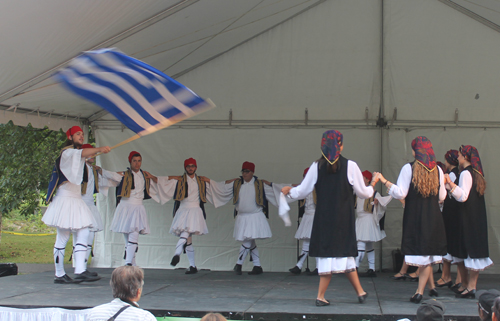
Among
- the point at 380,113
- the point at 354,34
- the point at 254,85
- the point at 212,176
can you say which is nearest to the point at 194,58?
the point at 254,85

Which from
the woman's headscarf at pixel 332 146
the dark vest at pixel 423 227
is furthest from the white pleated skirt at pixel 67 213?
the dark vest at pixel 423 227

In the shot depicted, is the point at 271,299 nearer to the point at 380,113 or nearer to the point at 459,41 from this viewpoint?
the point at 380,113

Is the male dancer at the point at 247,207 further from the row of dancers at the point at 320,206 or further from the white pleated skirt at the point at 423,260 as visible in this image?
the white pleated skirt at the point at 423,260

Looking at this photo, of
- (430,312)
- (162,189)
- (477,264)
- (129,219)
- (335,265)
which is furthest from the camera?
(162,189)

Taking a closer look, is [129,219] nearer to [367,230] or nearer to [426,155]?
[367,230]

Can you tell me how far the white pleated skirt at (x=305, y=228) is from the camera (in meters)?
7.20

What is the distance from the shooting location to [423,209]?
14.2ft

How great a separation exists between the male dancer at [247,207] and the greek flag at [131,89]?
317 centimetres

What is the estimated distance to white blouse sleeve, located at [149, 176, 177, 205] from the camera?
23.9 ft

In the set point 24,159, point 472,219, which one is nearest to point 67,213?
point 472,219

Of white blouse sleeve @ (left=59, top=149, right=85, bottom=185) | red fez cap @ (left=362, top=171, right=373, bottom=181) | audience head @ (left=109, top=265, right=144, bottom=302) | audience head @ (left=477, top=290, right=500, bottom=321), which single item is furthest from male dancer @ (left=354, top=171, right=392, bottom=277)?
audience head @ (left=109, top=265, right=144, bottom=302)

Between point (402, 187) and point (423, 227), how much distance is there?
0.40 meters

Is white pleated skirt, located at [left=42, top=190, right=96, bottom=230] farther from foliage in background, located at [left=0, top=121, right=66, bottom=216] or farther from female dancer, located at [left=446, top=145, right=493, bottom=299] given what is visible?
foliage in background, located at [left=0, top=121, right=66, bottom=216]

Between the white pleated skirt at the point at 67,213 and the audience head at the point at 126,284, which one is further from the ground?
the white pleated skirt at the point at 67,213
